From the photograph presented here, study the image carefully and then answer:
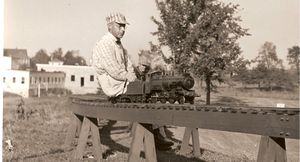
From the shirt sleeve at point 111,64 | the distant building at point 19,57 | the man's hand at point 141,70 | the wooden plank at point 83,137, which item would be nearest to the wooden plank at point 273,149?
the shirt sleeve at point 111,64

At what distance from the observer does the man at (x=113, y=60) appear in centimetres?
705

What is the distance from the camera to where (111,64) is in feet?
23.2

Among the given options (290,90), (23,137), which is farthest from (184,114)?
(290,90)

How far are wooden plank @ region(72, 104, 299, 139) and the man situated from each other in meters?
0.42

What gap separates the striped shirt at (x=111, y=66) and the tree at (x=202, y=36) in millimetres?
19912

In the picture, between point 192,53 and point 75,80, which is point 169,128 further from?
point 75,80

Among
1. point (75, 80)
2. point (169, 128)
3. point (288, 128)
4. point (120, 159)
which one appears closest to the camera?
point (288, 128)

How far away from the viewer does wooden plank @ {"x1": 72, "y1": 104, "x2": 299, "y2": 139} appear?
14.3ft

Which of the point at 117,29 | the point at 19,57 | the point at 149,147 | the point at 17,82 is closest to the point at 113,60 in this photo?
the point at 117,29

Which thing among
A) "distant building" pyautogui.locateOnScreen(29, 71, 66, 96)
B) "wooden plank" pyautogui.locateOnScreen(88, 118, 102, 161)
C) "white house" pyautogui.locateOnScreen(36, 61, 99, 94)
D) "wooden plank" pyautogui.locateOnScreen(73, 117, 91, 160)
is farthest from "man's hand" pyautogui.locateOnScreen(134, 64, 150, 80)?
"white house" pyautogui.locateOnScreen(36, 61, 99, 94)

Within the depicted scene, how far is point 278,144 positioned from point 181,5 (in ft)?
82.1

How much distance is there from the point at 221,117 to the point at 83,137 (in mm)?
4318

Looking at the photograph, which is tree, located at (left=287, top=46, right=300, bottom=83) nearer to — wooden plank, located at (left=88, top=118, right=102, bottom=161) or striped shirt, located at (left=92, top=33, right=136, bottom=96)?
wooden plank, located at (left=88, top=118, right=102, bottom=161)

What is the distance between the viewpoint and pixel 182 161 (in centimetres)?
921
